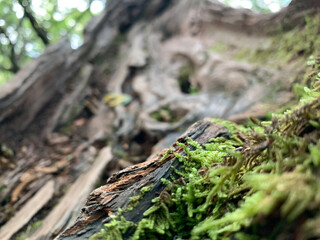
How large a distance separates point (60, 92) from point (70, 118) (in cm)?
83

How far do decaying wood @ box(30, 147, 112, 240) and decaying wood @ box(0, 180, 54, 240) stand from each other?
235 mm

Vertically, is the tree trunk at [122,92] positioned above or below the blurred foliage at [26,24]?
below

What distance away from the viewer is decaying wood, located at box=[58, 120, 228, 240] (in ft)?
5.09

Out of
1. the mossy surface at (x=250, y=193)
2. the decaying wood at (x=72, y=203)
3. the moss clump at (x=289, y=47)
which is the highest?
the decaying wood at (x=72, y=203)

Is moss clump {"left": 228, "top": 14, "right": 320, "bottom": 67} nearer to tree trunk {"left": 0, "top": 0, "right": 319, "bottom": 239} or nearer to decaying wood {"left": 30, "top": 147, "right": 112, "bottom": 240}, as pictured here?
tree trunk {"left": 0, "top": 0, "right": 319, "bottom": 239}

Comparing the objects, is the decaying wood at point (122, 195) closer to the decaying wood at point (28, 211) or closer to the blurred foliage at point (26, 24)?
the decaying wood at point (28, 211)

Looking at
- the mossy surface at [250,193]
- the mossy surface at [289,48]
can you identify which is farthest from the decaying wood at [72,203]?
the mossy surface at [289,48]

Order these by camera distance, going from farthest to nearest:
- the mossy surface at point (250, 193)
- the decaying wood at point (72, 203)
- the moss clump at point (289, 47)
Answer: the moss clump at point (289, 47) < the decaying wood at point (72, 203) < the mossy surface at point (250, 193)

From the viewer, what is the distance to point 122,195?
5.44 ft

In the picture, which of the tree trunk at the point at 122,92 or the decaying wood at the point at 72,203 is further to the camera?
the tree trunk at the point at 122,92

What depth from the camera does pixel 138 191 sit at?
163cm

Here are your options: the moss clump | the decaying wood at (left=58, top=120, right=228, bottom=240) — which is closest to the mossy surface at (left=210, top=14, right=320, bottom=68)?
the moss clump

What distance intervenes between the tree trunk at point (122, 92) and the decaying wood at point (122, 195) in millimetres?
628

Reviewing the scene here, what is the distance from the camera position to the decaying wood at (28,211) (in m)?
3.11
